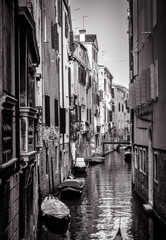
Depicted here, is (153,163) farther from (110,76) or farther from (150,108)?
(110,76)

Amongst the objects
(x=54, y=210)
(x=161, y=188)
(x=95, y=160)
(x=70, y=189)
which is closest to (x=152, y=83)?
(x=161, y=188)

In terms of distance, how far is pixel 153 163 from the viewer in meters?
21.4

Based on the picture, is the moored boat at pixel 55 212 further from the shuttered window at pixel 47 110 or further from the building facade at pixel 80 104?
the building facade at pixel 80 104

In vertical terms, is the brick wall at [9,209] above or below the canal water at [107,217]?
above

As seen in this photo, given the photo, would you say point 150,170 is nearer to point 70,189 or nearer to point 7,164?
point 70,189

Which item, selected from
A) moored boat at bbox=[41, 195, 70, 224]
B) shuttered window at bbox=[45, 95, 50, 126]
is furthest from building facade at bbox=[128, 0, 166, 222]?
shuttered window at bbox=[45, 95, 50, 126]

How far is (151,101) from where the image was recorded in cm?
2047

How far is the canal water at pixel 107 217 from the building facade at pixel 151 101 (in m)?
0.73

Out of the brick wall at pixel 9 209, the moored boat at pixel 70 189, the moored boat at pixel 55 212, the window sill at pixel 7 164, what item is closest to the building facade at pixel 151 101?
the moored boat at pixel 70 189

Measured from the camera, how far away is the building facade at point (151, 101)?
18.5m

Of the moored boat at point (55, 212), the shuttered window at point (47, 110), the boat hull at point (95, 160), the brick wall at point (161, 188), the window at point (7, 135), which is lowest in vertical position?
the boat hull at point (95, 160)

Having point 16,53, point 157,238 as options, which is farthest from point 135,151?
point 16,53

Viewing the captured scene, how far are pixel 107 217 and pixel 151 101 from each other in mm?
5521

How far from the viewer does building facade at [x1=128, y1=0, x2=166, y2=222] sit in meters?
18.5
